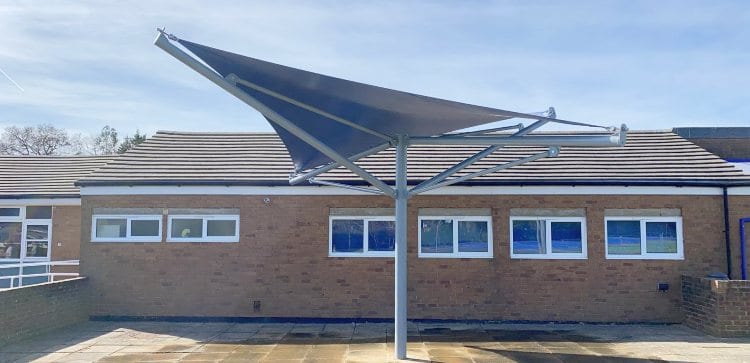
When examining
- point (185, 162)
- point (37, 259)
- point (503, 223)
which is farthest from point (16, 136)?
point (503, 223)

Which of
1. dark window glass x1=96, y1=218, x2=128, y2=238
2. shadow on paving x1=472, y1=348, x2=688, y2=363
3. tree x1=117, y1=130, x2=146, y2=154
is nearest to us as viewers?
shadow on paving x1=472, y1=348, x2=688, y2=363

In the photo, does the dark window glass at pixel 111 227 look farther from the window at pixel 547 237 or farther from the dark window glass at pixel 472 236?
the window at pixel 547 237

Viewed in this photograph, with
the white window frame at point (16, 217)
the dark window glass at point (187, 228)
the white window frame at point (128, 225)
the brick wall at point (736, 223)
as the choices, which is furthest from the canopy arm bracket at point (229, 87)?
the white window frame at point (16, 217)

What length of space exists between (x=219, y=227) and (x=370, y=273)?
3194 mm

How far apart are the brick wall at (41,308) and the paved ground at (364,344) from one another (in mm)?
233

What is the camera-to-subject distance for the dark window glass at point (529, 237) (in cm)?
1197

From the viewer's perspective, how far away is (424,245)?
12.0 meters

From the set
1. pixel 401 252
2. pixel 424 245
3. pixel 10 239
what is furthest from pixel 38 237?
pixel 401 252

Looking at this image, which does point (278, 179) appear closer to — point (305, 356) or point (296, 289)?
point (296, 289)

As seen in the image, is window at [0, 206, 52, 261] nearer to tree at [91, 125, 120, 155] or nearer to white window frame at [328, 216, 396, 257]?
white window frame at [328, 216, 396, 257]

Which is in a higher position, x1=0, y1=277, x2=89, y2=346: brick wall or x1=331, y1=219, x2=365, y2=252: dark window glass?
x1=331, y1=219, x2=365, y2=252: dark window glass

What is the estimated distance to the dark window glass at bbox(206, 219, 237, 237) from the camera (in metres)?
12.1

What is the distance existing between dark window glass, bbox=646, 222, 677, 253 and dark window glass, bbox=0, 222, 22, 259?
15.4m

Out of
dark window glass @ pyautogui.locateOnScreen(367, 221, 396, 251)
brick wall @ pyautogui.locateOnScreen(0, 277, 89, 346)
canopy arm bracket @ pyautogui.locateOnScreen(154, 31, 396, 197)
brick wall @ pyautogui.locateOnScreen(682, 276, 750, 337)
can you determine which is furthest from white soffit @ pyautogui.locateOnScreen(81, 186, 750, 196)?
canopy arm bracket @ pyautogui.locateOnScreen(154, 31, 396, 197)
